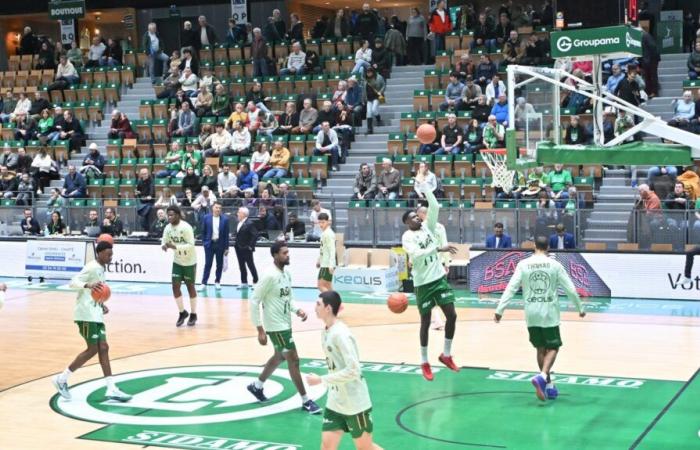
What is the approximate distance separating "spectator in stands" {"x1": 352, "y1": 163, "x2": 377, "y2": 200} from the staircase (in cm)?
50

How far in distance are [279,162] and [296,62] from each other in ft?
17.5

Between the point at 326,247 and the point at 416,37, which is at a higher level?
the point at 416,37

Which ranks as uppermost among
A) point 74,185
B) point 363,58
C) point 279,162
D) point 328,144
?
point 363,58

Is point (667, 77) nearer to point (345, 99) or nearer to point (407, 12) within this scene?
point (345, 99)

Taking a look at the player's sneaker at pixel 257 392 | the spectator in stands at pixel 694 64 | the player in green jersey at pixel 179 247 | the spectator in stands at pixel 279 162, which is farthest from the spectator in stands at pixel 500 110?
the player's sneaker at pixel 257 392

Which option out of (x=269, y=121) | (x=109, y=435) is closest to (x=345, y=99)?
(x=269, y=121)

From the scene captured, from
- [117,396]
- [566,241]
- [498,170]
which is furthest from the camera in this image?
[566,241]

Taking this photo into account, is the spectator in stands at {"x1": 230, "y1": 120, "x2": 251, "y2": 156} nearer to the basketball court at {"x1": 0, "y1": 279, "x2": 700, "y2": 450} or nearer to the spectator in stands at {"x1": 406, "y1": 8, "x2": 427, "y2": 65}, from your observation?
the spectator in stands at {"x1": 406, "y1": 8, "x2": 427, "y2": 65}

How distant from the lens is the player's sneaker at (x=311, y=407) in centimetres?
1250

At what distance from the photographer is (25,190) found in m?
29.6

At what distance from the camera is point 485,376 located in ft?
47.2

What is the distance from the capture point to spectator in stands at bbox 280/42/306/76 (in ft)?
103

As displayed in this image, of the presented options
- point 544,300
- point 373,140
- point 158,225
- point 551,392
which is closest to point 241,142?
point 373,140

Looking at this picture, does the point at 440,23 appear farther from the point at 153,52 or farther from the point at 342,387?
the point at 342,387
